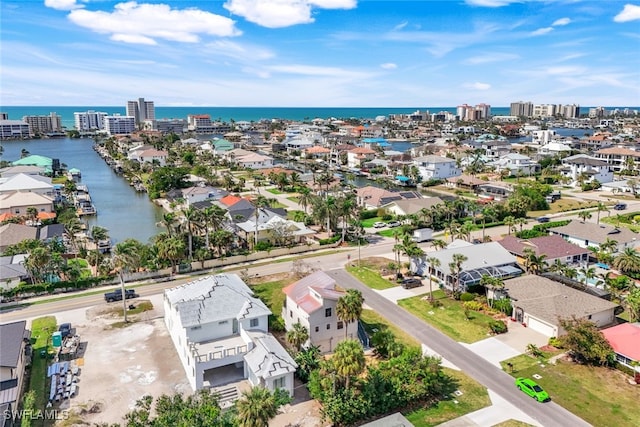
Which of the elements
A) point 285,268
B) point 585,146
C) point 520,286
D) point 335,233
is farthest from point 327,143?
point 520,286

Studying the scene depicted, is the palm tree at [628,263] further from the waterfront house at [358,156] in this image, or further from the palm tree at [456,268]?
the waterfront house at [358,156]

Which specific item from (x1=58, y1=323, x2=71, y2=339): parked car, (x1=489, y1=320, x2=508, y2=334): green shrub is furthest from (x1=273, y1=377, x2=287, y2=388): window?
(x1=58, y1=323, x2=71, y2=339): parked car

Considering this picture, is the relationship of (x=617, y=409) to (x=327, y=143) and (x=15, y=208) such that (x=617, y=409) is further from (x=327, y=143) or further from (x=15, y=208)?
(x=327, y=143)

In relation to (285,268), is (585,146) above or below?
above

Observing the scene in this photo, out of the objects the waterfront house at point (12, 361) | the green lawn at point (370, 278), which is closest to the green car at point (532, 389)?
the green lawn at point (370, 278)

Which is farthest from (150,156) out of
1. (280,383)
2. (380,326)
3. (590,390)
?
(590,390)
